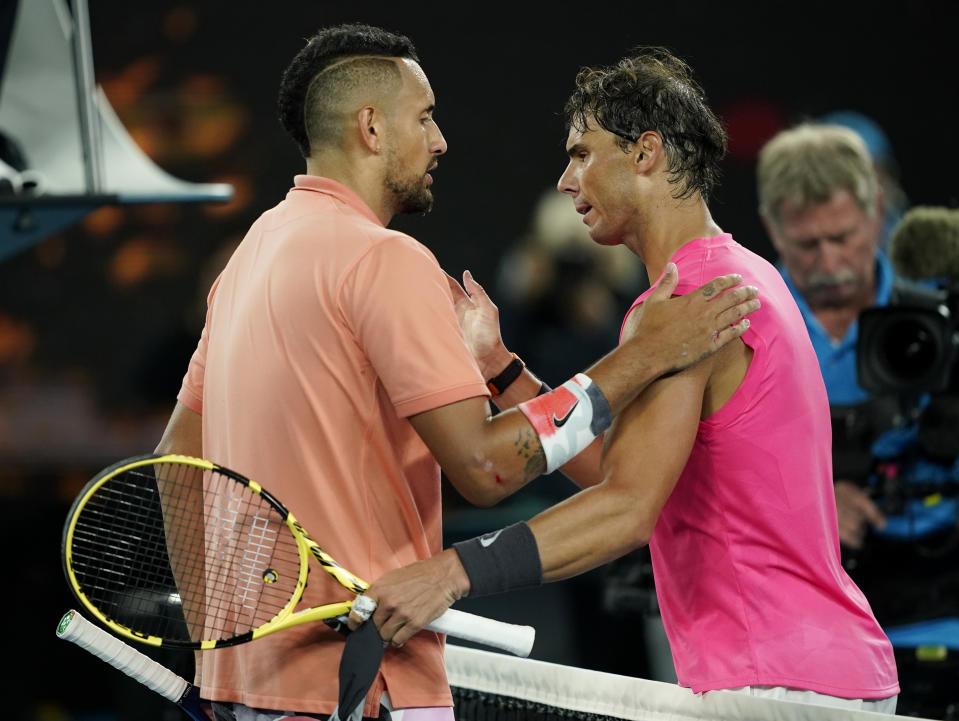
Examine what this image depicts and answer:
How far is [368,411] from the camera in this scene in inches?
67.8

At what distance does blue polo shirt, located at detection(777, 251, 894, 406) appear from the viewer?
3.96 m

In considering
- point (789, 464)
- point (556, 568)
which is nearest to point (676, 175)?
point (789, 464)

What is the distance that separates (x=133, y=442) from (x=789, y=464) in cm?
309

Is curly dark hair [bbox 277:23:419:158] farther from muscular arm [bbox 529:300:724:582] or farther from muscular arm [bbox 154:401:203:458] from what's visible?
muscular arm [bbox 529:300:724:582]

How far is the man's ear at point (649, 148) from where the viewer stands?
2012 millimetres

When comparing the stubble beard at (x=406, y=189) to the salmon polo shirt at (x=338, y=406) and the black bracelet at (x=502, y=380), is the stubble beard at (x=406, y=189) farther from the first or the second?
the black bracelet at (x=502, y=380)

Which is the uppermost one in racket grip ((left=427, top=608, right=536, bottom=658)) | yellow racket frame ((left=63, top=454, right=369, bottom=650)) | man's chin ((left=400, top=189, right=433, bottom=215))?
man's chin ((left=400, top=189, right=433, bottom=215))

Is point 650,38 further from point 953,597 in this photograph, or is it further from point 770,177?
point 953,597

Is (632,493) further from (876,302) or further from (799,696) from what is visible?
(876,302)

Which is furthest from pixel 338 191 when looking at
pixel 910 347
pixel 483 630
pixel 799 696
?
A: pixel 910 347

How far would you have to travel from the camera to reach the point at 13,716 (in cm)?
438

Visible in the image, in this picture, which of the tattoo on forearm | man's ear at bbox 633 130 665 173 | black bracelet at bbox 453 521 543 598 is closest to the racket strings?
black bracelet at bbox 453 521 543 598

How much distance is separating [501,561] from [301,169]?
311cm

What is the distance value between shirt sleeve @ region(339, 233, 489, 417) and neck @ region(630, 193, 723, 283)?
1.50 ft
